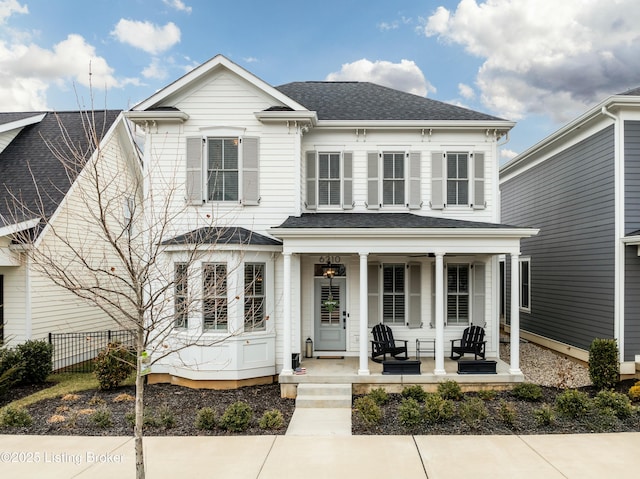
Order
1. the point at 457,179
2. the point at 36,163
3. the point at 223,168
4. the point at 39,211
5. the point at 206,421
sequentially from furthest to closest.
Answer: the point at 36,163 < the point at 457,179 < the point at 39,211 < the point at 223,168 < the point at 206,421

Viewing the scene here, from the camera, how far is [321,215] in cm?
1109

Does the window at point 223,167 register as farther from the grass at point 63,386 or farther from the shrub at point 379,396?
the shrub at point 379,396

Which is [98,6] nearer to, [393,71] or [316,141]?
[316,141]

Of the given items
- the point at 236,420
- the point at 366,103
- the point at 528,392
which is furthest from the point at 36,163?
the point at 528,392

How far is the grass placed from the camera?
9.10m

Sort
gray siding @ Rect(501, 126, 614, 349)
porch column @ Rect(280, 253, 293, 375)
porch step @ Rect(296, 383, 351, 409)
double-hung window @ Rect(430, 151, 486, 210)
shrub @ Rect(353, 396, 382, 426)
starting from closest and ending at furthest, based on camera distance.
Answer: shrub @ Rect(353, 396, 382, 426) < porch step @ Rect(296, 383, 351, 409) < porch column @ Rect(280, 253, 293, 375) < gray siding @ Rect(501, 126, 614, 349) < double-hung window @ Rect(430, 151, 486, 210)

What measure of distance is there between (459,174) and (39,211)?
11238 mm

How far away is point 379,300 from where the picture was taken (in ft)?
Answer: 37.2

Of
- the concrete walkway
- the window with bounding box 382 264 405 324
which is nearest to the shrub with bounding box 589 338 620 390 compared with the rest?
the concrete walkway

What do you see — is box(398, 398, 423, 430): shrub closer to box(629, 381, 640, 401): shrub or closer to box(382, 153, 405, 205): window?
box(629, 381, 640, 401): shrub

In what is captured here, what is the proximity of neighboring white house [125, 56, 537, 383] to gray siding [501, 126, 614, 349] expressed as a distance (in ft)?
8.36

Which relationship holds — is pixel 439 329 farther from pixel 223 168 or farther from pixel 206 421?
pixel 223 168

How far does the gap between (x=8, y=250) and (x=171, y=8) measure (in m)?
9.29

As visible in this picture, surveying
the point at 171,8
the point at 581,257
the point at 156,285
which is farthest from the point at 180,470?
the point at 171,8
